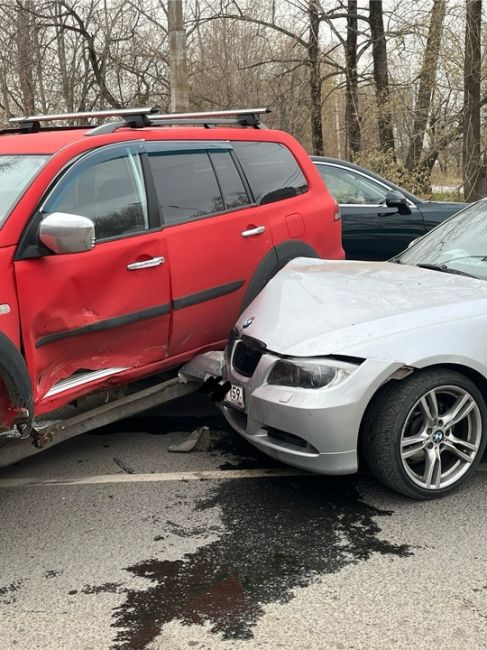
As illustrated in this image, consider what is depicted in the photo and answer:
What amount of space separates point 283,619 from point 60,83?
66.5 ft

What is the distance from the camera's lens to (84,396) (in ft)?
13.1

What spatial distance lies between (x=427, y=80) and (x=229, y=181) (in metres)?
14.0

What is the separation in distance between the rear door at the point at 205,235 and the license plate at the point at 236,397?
57cm

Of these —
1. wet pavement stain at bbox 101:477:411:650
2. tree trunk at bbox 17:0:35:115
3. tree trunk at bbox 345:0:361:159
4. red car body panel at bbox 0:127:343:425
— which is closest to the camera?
wet pavement stain at bbox 101:477:411:650

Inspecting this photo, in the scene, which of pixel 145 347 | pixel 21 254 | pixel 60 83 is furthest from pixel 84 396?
pixel 60 83

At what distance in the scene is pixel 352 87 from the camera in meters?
21.3

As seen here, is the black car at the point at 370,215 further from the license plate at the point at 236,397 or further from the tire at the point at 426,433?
the tire at the point at 426,433

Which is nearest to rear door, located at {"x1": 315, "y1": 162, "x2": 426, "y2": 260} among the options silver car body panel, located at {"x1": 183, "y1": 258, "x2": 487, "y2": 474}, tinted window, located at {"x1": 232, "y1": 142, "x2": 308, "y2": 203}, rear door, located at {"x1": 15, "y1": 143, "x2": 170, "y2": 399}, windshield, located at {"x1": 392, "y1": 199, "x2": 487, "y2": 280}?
tinted window, located at {"x1": 232, "y1": 142, "x2": 308, "y2": 203}

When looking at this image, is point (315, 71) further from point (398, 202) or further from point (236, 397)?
point (236, 397)

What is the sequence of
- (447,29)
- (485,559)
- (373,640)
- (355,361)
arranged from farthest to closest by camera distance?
1. (447,29)
2. (355,361)
3. (485,559)
4. (373,640)

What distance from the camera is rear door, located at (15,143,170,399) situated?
11.6 ft

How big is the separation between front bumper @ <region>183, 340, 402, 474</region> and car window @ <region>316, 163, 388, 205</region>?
14.5 ft

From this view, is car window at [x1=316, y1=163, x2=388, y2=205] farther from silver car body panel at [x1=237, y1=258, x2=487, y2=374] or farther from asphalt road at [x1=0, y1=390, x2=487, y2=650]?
asphalt road at [x1=0, y1=390, x2=487, y2=650]

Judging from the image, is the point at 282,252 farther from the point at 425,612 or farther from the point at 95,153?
the point at 425,612
